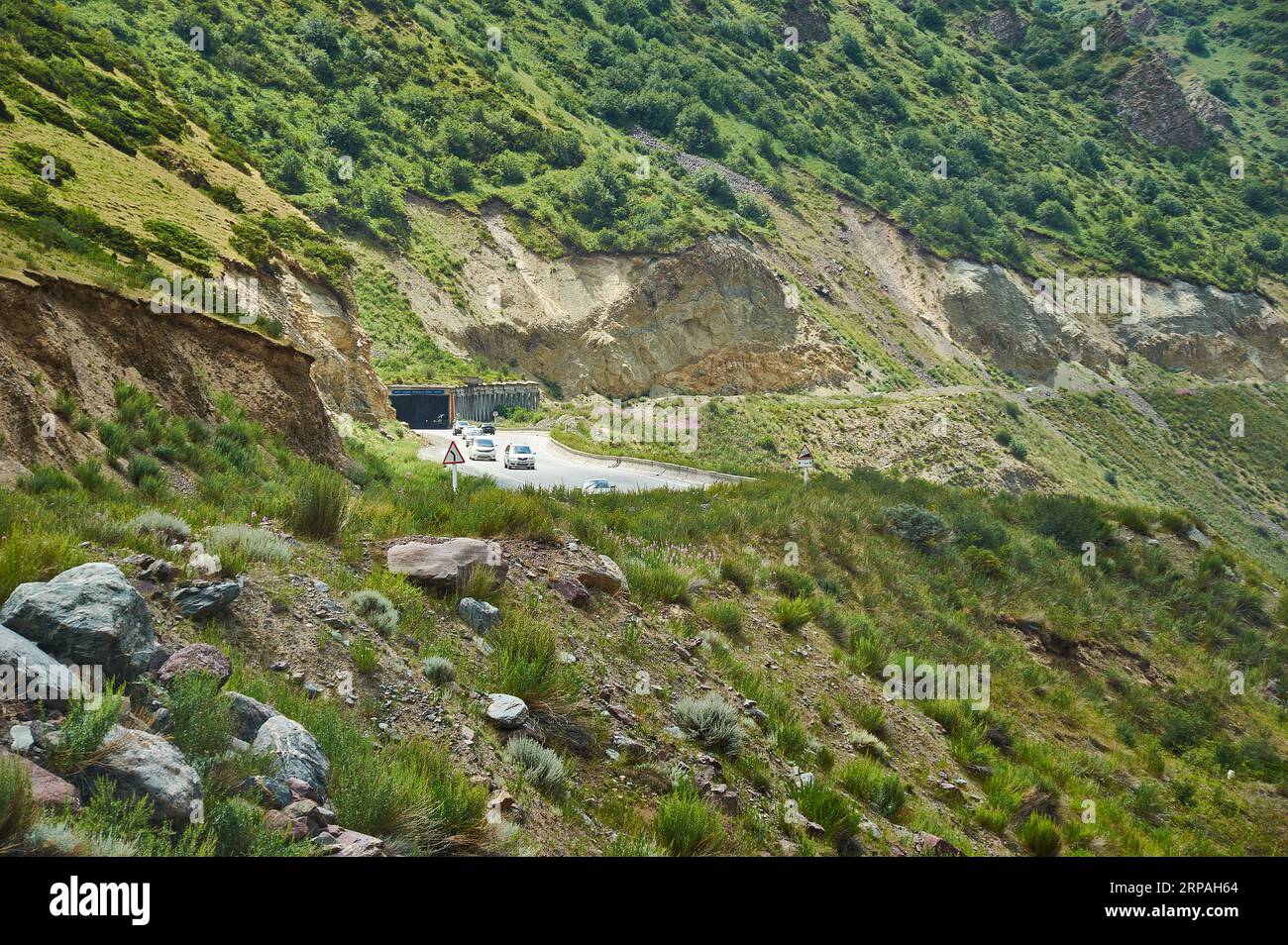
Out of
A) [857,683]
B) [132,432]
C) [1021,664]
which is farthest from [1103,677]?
[132,432]

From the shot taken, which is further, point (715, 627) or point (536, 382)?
point (536, 382)

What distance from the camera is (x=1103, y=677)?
13859 mm

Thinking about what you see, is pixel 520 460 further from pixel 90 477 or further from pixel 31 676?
pixel 31 676

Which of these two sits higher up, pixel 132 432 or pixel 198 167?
pixel 198 167

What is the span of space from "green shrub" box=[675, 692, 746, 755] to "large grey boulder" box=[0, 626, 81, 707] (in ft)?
15.7

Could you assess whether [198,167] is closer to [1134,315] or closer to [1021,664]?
[1021,664]

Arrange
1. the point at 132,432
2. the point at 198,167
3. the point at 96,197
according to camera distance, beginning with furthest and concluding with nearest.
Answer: the point at 198,167, the point at 96,197, the point at 132,432

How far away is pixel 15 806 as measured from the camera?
9.88 feet

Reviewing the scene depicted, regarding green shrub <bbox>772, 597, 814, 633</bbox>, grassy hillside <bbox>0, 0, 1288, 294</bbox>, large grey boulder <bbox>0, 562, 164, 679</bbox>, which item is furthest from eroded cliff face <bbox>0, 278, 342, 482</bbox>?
grassy hillside <bbox>0, 0, 1288, 294</bbox>

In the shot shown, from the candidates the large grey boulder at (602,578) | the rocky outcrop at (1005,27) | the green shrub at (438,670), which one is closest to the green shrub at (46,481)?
the green shrub at (438,670)

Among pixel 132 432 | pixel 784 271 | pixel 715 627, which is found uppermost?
pixel 784 271

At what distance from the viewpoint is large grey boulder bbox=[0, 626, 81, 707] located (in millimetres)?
3756

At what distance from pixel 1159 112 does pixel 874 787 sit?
133m
